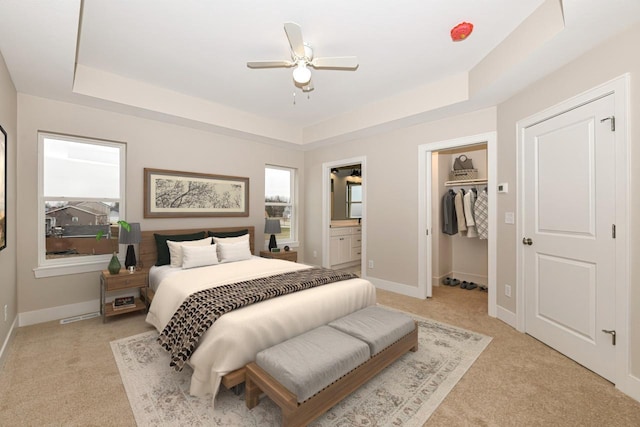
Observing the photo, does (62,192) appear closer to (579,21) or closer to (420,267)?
(420,267)

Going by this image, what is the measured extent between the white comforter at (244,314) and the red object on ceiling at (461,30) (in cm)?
235

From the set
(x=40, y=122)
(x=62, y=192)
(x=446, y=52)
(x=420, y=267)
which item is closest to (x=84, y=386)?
(x=62, y=192)

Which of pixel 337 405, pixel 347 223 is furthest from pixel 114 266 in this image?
pixel 347 223

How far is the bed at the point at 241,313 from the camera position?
5.91 feet

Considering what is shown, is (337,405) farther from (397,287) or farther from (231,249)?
(397,287)

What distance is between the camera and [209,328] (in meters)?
1.90

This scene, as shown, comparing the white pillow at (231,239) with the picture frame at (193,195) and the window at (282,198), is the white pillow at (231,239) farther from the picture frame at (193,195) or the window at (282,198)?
the window at (282,198)

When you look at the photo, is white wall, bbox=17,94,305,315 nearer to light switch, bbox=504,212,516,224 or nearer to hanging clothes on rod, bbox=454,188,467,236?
hanging clothes on rod, bbox=454,188,467,236

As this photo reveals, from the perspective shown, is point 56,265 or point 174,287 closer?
point 174,287

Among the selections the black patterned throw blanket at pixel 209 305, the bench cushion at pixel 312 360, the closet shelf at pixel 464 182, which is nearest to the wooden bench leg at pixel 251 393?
the bench cushion at pixel 312 360

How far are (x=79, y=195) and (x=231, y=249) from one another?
184 cm

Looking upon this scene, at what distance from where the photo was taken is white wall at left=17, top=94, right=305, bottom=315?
9.75 ft

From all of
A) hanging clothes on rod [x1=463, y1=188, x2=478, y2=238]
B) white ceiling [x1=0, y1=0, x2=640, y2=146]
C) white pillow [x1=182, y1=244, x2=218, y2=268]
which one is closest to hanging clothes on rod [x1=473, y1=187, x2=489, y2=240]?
hanging clothes on rod [x1=463, y1=188, x2=478, y2=238]

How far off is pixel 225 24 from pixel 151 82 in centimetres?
158
